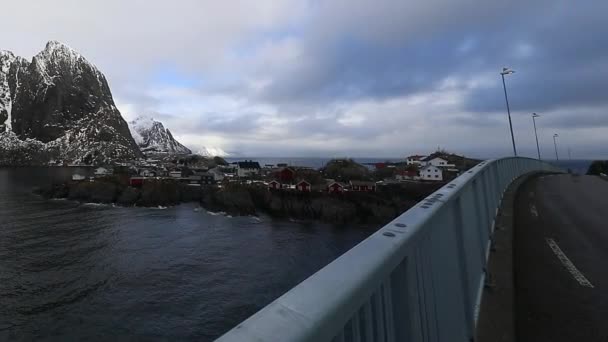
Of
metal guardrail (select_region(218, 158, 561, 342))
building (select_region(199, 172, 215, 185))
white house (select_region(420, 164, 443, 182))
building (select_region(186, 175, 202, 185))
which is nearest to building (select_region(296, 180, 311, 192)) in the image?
white house (select_region(420, 164, 443, 182))

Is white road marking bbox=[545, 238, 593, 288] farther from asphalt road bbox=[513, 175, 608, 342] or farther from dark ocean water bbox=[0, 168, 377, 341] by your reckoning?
dark ocean water bbox=[0, 168, 377, 341]

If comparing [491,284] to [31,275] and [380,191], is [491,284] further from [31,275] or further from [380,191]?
[380,191]

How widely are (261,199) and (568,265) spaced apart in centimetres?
3905

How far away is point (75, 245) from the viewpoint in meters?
22.7

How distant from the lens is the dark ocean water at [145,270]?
13.1m

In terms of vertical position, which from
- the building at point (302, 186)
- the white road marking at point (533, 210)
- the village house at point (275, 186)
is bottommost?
the building at point (302, 186)

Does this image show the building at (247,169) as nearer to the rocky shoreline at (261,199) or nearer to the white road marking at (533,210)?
the rocky shoreline at (261,199)

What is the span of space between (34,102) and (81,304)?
199765mm

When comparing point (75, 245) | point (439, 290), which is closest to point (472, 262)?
point (439, 290)

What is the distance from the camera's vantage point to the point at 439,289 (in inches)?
68.2

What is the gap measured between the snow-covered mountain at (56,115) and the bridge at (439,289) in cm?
16099

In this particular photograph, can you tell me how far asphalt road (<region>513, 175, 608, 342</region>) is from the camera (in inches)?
94.3

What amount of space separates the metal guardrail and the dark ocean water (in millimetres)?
12773

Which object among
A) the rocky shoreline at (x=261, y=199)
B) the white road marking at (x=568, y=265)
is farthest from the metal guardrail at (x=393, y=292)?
the rocky shoreline at (x=261, y=199)
